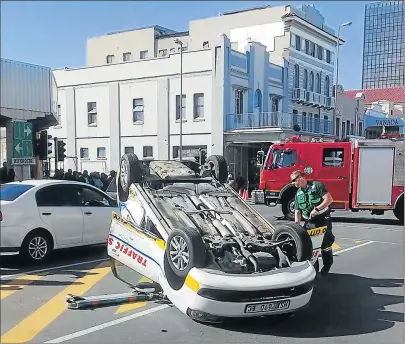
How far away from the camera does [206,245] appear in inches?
211

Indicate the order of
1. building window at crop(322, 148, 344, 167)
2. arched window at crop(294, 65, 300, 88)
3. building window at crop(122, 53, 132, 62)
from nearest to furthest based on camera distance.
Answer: building window at crop(322, 148, 344, 167)
arched window at crop(294, 65, 300, 88)
building window at crop(122, 53, 132, 62)

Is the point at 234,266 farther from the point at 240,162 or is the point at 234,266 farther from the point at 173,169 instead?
the point at 240,162

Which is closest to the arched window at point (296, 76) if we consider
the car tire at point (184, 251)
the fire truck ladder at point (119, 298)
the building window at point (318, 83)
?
the building window at point (318, 83)

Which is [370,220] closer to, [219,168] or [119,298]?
[219,168]

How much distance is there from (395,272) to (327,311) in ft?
9.46

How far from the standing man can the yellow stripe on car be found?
317 centimetres

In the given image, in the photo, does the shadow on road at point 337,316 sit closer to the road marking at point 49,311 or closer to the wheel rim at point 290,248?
the wheel rim at point 290,248

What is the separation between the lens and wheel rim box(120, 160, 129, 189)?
22.9 ft

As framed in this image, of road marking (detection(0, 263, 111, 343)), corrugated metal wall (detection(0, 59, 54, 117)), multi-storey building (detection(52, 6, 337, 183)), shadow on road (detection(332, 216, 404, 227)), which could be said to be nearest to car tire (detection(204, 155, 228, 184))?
road marking (detection(0, 263, 111, 343))

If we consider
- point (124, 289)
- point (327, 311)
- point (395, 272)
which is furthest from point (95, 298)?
point (395, 272)

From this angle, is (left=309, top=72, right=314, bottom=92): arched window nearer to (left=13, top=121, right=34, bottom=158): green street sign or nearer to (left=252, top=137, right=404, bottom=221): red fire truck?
(left=252, top=137, right=404, bottom=221): red fire truck

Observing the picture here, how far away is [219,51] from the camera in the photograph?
86.1ft

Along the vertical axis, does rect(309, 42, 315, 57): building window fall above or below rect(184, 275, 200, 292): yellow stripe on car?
above

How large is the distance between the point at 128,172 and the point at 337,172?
930 centimetres
